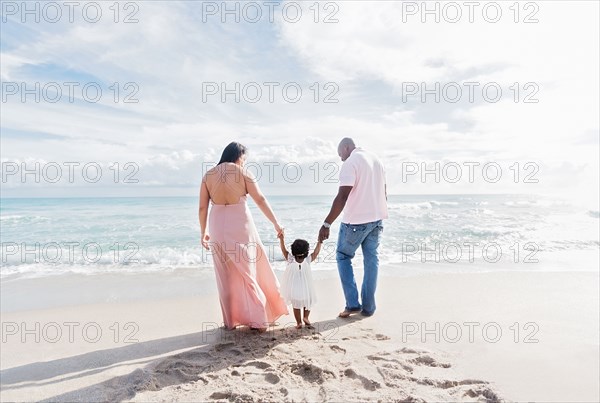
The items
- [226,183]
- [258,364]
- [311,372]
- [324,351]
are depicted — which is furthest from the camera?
[226,183]

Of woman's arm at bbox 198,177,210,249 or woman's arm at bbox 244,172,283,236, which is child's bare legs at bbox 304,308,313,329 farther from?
woman's arm at bbox 198,177,210,249

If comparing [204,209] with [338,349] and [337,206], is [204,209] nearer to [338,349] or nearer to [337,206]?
[337,206]

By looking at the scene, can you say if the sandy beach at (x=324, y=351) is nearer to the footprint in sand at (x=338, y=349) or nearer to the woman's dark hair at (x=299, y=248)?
the footprint in sand at (x=338, y=349)

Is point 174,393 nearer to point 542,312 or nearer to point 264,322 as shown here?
point 264,322

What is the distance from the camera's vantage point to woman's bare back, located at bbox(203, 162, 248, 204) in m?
3.82

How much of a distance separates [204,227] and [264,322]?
119 cm

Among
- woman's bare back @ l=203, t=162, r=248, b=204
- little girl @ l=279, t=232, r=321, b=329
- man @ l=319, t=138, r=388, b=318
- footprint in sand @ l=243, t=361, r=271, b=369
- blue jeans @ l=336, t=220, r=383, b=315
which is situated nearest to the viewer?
footprint in sand @ l=243, t=361, r=271, b=369

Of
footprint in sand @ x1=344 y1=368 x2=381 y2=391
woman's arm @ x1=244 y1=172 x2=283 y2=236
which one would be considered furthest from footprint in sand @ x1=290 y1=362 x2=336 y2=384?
woman's arm @ x1=244 y1=172 x2=283 y2=236

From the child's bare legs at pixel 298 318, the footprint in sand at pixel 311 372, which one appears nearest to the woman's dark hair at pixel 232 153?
the child's bare legs at pixel 298 318

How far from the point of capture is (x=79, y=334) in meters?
4.06

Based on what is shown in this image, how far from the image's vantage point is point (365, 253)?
450cm

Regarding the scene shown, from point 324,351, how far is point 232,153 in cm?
211

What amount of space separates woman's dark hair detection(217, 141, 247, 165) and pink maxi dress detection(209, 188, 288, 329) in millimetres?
427

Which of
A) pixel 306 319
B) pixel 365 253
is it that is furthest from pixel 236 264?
pixel 365 253
